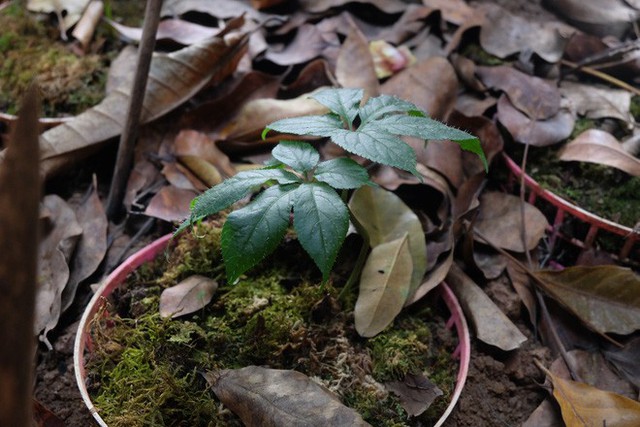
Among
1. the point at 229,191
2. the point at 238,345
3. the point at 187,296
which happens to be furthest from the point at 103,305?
the point at 229,191

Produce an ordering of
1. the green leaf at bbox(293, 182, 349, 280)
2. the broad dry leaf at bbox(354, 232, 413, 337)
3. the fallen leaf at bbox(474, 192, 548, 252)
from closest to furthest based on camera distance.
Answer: the green leaf at bbox(293, 182, 349, 280) → the broad dry leaf at bbox(354, 232, 413, 337) → the fallen leaf at bbox(474, 192, 548, 252)

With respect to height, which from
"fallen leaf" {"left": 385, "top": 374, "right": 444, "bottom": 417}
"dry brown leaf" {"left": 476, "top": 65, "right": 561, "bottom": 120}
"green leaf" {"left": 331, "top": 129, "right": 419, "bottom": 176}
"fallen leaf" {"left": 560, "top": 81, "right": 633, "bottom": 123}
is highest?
"green leaf" {"left": 331, "top": 129, "right": 419, "bottom": 176}

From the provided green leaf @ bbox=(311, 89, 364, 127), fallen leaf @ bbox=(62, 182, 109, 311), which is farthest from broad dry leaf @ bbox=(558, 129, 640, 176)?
fallen leaf @ bbox=(62, 182, 109, 311)

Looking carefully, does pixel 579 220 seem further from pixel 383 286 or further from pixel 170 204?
pixel 170 204

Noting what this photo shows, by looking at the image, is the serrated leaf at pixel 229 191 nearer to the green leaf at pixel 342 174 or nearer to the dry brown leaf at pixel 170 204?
the green leaf at pixel 342 174

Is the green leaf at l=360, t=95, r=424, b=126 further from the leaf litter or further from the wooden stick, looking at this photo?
the wooden stick

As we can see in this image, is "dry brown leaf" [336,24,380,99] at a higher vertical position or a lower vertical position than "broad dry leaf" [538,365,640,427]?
higher

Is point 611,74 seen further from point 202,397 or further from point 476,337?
point 202,397
